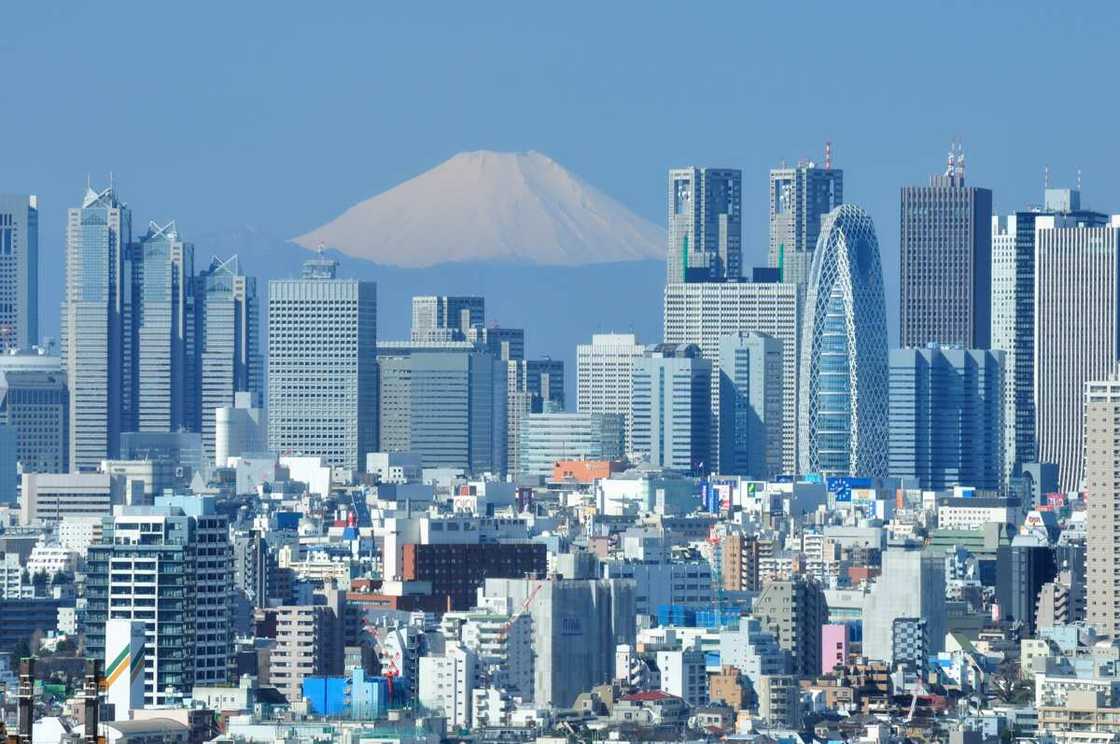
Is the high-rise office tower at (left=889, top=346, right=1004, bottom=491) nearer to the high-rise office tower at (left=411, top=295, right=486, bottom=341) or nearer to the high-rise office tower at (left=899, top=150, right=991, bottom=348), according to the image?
the high-rise office tower at (left=899, top=150, right=991, bottom=348)

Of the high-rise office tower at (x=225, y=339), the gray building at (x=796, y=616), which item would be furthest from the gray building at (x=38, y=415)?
the gray building at (x=796, y=616)

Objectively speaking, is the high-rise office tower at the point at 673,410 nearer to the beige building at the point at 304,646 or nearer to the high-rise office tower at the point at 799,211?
the high-rise office tower at the point at 799,211

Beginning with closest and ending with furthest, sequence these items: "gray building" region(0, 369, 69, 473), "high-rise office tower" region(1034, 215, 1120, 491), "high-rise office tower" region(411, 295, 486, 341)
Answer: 1. "gray building" region(0, 369, 69, 473)
2. "high-rise office tower" region(1034, 215, 1120, 491)
3. "high-rise office tower" region(411, 295, 486, 341)

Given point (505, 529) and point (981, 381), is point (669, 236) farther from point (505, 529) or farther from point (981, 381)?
point (505, 529)

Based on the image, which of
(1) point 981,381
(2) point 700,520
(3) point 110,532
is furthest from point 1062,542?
(1) point 981,381

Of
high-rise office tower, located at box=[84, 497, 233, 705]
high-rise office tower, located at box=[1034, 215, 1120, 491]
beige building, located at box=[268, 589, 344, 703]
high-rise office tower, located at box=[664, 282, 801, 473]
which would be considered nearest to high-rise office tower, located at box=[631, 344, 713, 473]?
high-rise office tower, located at box=[664, 282, 801, 473]

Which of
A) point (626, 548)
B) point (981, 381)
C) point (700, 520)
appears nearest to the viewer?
point (626, 548)
